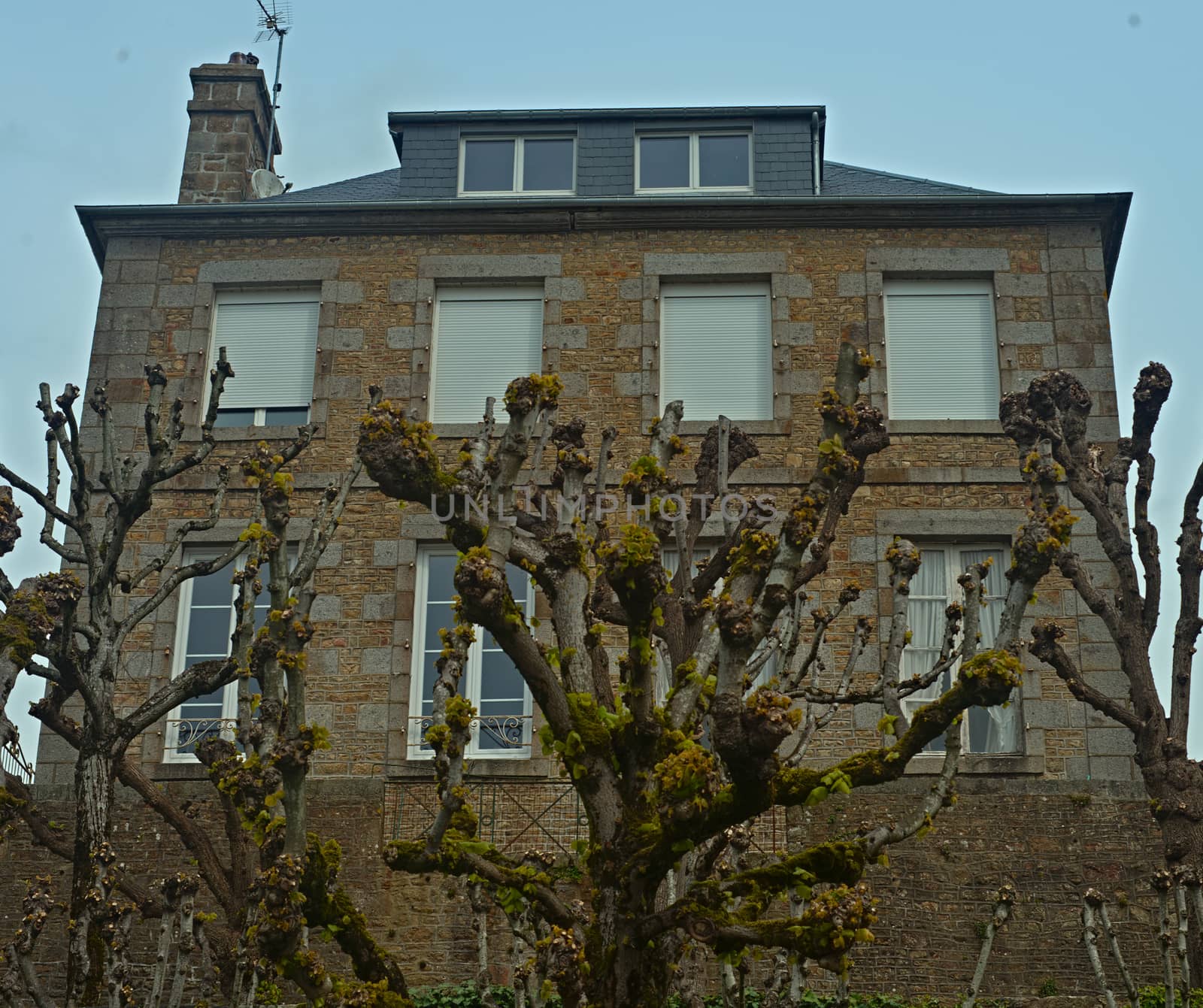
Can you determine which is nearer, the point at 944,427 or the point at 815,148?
the point at 944,427

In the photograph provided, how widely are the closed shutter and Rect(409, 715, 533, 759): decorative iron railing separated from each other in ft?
11.4

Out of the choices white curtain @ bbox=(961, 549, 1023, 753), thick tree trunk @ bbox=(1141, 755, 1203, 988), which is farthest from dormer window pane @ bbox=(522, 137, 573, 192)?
thick tree trunk @ bbox=(1141, 755, 1203, 988)

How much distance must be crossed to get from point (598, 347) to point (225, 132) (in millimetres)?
5062

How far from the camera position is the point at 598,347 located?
52.0ft

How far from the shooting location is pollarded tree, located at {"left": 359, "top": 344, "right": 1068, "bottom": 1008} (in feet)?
26.9

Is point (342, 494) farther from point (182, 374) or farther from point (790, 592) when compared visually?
point (182, 374)

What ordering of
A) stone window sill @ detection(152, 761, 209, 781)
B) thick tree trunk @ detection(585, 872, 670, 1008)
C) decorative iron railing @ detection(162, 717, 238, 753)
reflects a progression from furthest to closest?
decorative iron railing @ detection(162, 717, 238, 753)
stone window sill @ detection(152, 761, 209, 781)
thick tree trunk @ detection(585, 872, 670, 1008)

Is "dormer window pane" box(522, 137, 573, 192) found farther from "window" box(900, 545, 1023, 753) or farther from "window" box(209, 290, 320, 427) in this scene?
"window" box(900, 545, 1023, 753)

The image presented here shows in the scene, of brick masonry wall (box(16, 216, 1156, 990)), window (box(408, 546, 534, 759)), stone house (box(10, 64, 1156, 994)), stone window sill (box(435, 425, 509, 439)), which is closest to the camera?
brick masonry wall (box(16, 216, 1156, 990))

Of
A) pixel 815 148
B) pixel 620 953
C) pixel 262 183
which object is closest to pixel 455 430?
pixel 262 183

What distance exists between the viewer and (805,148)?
56.0 ft

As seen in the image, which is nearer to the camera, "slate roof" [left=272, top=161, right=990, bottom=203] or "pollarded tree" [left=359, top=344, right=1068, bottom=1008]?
"pollarded tree" [left=359, top=344, right=1068, bottom=1008]

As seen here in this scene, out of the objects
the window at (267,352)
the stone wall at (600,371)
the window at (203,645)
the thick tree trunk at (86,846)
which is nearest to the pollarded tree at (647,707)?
the thick tree trunk at (86,846)

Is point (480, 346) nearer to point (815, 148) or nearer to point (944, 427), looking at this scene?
point (815, 148)
